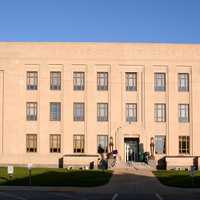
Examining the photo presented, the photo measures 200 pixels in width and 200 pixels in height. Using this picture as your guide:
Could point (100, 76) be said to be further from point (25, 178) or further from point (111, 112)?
point (25, 178)

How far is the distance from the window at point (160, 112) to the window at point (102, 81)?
6.02 meters

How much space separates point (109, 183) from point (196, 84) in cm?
2469

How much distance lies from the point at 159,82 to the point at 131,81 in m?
3.09

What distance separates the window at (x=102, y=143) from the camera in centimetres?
6384

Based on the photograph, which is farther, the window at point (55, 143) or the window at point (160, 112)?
the window at point (160, 112)

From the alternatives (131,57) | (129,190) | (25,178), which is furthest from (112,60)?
(129,190)

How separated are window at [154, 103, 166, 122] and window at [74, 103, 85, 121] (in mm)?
8003

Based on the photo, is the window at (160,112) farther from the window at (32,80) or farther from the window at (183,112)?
the window at (32,80)

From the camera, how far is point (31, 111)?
64.0m

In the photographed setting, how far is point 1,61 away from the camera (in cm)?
6412

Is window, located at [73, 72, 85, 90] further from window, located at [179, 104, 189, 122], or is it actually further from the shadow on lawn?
the shadow on lawn

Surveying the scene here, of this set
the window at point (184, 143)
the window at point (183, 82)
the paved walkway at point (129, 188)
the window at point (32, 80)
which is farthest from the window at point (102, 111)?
the paved walkway at point (129, 188)

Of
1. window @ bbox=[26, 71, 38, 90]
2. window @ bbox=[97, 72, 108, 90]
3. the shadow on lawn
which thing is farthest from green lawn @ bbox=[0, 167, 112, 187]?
window @ bbox=[97, 72, 108, 90]

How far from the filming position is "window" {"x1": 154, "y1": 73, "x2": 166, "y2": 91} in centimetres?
6494
